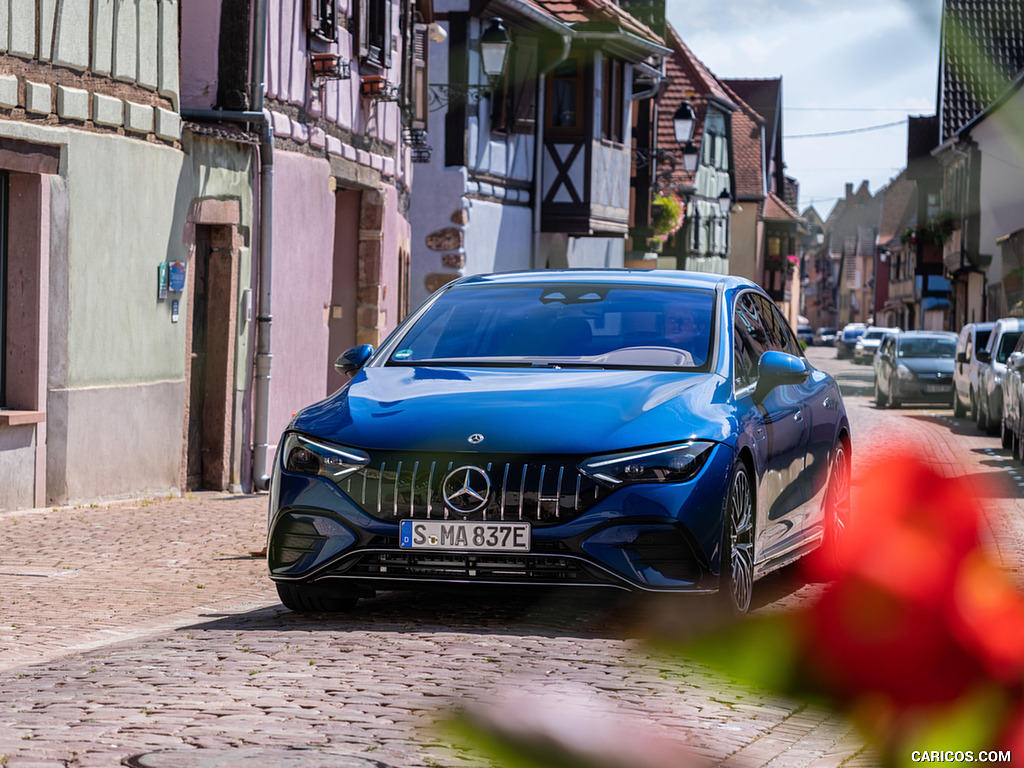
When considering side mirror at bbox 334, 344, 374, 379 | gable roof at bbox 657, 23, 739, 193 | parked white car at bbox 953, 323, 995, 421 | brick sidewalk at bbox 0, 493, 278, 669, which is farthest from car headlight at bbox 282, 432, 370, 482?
gable roof at bbox 657, 23, 739, 193

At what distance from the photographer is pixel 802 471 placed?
764cm

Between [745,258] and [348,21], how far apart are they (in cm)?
5761

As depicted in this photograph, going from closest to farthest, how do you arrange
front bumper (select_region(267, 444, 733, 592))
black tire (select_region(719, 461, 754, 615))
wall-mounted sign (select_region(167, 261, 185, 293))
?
front bumper (select_region(267, 444, 733, 592)) → black tire (select_region(719, 461, 754, 615)) → wall-mounted sign (select_region(167, 261, 185, 293))

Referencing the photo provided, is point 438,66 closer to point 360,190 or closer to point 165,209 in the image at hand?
point 360,190

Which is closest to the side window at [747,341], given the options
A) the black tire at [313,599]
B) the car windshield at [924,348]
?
the black tire at [313,599]

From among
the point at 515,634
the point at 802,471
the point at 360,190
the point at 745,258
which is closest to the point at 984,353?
the point at 360,190

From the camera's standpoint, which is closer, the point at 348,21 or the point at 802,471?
the point at 802,471

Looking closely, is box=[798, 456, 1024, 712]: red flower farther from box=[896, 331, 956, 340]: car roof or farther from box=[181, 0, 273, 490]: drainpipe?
box=[896, 331, 956, 340]: car roof

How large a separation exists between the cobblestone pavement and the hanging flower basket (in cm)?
2988

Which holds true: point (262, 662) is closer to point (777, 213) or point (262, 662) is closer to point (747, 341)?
point (747, 341)

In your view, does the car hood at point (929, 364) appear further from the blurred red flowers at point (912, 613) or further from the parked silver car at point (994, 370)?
the blurred red flowers at point (912, 613)

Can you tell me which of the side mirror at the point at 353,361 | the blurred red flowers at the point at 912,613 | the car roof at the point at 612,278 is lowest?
the side mirror at the point at 353,361

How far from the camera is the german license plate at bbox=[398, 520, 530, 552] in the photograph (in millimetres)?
6078

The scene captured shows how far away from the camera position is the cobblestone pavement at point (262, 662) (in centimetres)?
380
